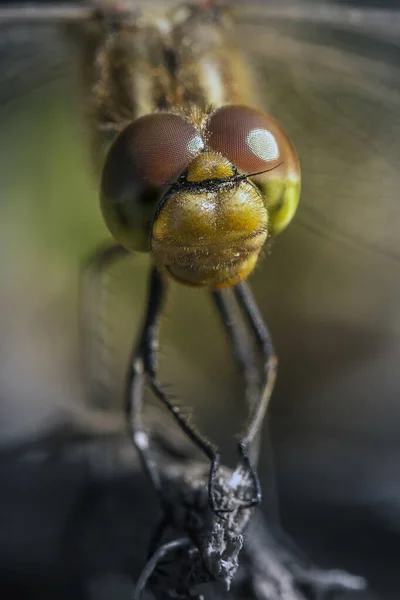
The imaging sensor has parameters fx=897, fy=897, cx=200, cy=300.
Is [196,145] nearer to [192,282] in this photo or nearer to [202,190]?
[202,190]

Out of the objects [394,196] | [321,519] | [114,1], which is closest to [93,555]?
[321,519]

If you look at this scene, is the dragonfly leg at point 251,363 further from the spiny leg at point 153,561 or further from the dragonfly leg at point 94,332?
the dragonfly leg at point 94,332

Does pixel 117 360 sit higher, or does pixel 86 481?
pixel 86 481

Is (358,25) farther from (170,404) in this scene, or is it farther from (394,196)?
(170,404)

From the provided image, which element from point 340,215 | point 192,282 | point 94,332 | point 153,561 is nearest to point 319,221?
point 340,215

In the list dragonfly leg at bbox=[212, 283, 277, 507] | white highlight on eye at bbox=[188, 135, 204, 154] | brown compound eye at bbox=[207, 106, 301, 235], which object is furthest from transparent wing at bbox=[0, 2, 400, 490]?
white highlight on eye at bbox=[188, 135, 204, 154]

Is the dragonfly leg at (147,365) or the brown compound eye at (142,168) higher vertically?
the brown compound eye at (142,168)

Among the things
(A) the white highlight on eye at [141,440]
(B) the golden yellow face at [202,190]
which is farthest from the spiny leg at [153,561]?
(B) the golden yellow face at [202,190]

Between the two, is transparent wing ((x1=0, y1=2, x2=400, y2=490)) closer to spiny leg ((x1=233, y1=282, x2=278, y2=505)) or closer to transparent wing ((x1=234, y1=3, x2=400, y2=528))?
Result: transparent wing ((x1=234, y1=3, x2=400, y2=528))
